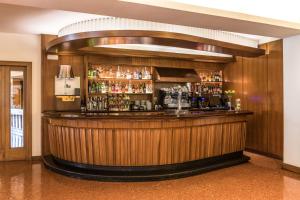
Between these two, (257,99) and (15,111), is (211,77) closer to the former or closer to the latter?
(257,99)

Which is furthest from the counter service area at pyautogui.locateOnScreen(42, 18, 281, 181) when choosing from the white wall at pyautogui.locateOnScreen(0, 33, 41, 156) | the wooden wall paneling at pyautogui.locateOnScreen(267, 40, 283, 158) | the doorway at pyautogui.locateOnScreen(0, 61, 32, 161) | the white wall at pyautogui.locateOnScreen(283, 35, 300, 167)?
the white wall at pyautogui.locateOnScreen(283, 35, 300, 167)

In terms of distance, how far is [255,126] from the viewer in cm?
747

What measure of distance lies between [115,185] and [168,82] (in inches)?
169

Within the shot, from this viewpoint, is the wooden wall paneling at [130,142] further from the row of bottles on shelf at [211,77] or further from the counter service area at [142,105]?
the row of bottles on shelf at [211,77]

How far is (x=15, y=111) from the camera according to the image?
663cm

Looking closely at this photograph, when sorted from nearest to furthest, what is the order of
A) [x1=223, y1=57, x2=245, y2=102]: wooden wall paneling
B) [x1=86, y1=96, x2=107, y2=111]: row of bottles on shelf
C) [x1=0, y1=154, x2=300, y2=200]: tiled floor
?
[x1=0, y1=154, x2=300, y2=200]: tiled floor < [x1=86, y1=96, x2=107, y2=111]: row of bottles on shelf < [x1=223, y1=57, x2=245, y2=102]: wooden wall paneling

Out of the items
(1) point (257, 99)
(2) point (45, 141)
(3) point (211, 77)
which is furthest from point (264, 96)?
(2) point (45, 141)

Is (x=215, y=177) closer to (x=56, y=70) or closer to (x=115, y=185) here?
(x=115, y=185)

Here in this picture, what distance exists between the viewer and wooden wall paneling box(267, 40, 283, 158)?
6684mm

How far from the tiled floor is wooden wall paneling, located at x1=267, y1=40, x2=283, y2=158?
134 cm

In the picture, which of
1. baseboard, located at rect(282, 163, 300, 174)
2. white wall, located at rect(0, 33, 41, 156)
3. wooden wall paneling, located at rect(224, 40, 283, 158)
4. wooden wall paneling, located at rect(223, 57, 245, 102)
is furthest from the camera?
wooden wall paneling, located at rect(223, 57, 245, 102)

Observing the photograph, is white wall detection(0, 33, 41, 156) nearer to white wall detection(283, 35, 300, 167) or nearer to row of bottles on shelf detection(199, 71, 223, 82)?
row of bottles on shelf detection(199, 71, 223, 82)

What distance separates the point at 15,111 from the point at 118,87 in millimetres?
2581

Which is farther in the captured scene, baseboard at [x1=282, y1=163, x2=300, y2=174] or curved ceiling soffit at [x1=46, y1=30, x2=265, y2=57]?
baseboard at [x1=282, y1=163, x2=300, y2=174]
